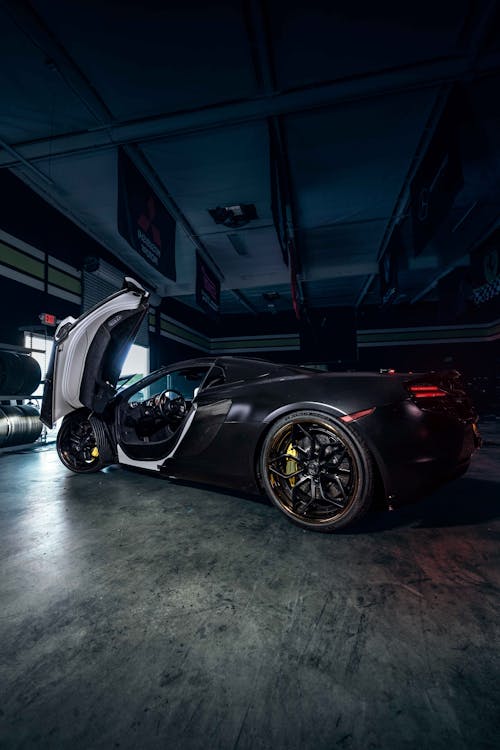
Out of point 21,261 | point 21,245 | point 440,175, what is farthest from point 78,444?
point 440,175

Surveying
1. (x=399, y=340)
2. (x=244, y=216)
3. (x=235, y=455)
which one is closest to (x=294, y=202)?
(x=244, y=216)

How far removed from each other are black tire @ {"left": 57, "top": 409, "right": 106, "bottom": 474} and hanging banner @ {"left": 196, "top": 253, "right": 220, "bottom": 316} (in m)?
4.46

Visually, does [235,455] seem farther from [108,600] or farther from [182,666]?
[182,666]

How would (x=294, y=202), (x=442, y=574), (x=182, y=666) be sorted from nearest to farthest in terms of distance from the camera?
(x=182, y=666) → (x=442, y=574) → (x=294, y=202)

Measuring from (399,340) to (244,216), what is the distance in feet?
33.5

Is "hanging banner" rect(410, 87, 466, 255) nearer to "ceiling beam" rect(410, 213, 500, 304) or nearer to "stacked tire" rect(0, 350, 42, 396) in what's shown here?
"ceiling beam" rect(410, 213, 500, 304)

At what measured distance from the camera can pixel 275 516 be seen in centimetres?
223

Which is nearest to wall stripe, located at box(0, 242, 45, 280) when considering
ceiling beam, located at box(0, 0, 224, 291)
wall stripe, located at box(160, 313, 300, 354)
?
ceiling beam, located at box(0, 0, 224, 291)

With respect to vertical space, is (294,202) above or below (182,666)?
above

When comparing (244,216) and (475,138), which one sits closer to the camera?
(475,138)

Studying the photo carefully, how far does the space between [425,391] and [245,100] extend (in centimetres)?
430

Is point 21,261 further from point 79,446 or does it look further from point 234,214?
point 79,446

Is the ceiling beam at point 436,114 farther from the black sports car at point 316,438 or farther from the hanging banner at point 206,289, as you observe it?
the hanging banner at point 206,289

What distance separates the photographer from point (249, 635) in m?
1.10
